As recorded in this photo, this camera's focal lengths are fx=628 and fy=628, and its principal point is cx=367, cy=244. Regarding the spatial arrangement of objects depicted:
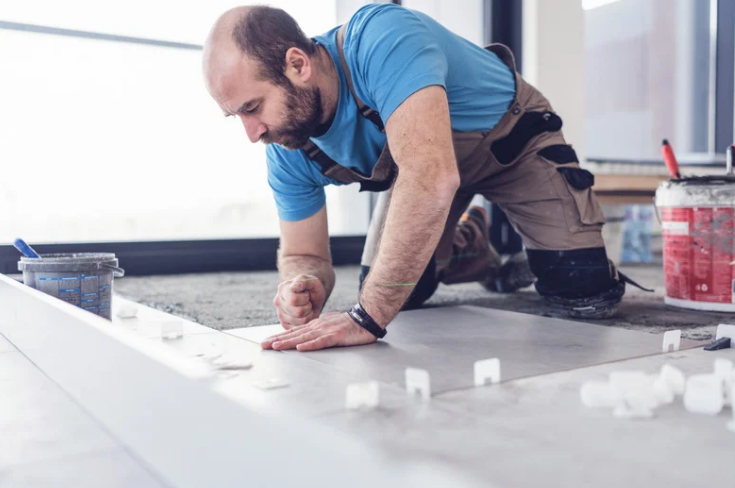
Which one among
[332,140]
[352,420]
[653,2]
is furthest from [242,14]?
[653,2]

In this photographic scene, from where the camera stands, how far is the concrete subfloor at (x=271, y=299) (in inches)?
62.0

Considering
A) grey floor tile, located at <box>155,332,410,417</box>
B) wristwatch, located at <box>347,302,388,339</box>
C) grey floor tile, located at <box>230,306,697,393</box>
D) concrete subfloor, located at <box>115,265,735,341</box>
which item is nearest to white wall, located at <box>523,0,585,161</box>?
concrete subfloor, located at <box>115,265,735,341</box>

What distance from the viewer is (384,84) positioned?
1.17 meters

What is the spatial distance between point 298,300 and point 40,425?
0.61 metres

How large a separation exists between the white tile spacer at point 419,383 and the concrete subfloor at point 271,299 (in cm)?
75

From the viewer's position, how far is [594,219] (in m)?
1.75

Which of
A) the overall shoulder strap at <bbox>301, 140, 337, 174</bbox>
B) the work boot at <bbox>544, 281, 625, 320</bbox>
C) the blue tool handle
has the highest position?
the overall shoulder strap at <bbox>301, 140, 337, 174</bbox>

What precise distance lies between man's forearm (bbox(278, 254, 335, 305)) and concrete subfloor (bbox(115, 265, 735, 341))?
0.51ft

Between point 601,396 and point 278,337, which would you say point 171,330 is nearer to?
point 278,337

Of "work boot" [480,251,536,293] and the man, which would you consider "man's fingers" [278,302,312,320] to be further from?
"work boot" [480,251,536,293]

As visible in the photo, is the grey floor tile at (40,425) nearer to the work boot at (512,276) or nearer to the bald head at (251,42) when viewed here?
the bald head at (251,42)

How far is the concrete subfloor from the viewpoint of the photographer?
1.57 m

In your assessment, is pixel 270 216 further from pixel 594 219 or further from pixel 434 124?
pixel 434 124

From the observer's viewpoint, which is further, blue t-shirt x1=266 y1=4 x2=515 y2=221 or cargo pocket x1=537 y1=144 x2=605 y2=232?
cargo pocket x1=537 y1=144 x2=605 y2=232
